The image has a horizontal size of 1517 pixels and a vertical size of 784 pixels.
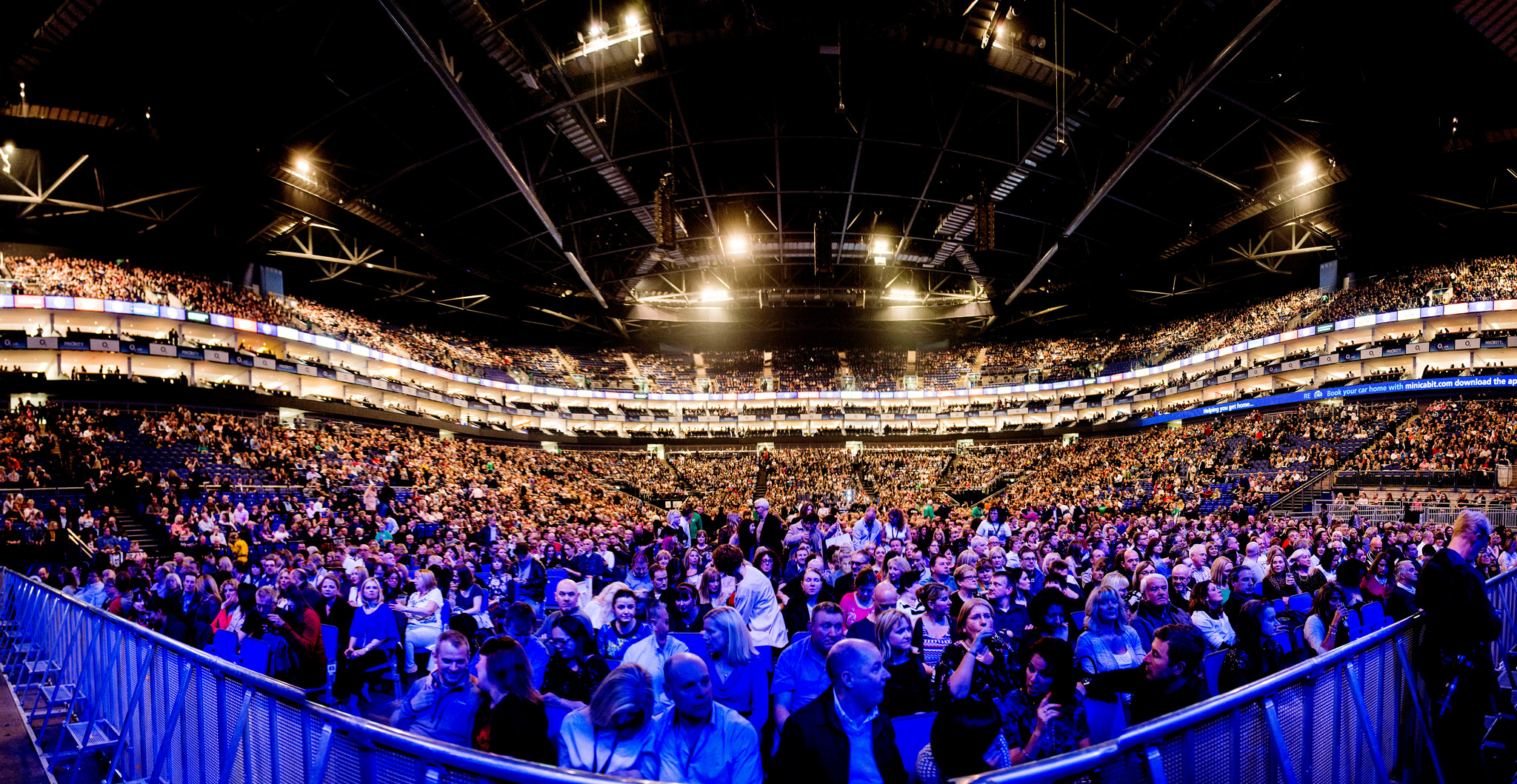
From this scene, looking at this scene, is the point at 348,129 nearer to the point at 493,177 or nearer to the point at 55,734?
the point at 493,177

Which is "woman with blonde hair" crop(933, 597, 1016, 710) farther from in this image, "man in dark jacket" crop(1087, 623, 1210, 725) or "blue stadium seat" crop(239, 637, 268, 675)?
"blue stadium seat" crop(239, 637, 268, 675)

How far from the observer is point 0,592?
11.5 m

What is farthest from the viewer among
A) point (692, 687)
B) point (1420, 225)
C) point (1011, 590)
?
point (1420, 225)

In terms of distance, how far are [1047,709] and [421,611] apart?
5660mm

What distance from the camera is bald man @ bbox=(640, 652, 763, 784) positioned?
8.83 feet

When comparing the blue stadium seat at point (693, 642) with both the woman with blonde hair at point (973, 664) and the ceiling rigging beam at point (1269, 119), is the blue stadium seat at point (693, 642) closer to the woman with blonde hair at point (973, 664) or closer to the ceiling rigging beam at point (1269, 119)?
the woman with blonde hair at point (973, 664)

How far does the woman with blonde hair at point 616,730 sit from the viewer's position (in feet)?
8.73

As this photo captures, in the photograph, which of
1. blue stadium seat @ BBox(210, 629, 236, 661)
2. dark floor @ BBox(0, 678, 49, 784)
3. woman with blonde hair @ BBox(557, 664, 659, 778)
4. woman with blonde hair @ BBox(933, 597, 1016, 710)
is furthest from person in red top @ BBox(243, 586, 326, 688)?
woman with blonde hair @ BBox(933, 597, 1016, 710)

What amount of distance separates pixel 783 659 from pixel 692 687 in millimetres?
1707

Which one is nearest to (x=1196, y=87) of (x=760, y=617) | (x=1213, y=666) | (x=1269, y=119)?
Answer: (x=1269, y=119)

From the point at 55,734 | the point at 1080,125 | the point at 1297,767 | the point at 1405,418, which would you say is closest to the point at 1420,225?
the point at 1405,418

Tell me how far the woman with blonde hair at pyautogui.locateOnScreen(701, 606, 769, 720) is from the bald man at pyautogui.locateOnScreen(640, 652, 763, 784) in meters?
1.33

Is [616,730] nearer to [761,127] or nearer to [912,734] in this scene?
[912,734]

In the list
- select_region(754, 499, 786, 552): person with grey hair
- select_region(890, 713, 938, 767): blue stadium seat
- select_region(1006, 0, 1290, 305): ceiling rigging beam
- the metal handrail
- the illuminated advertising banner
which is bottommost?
the metal handrail
